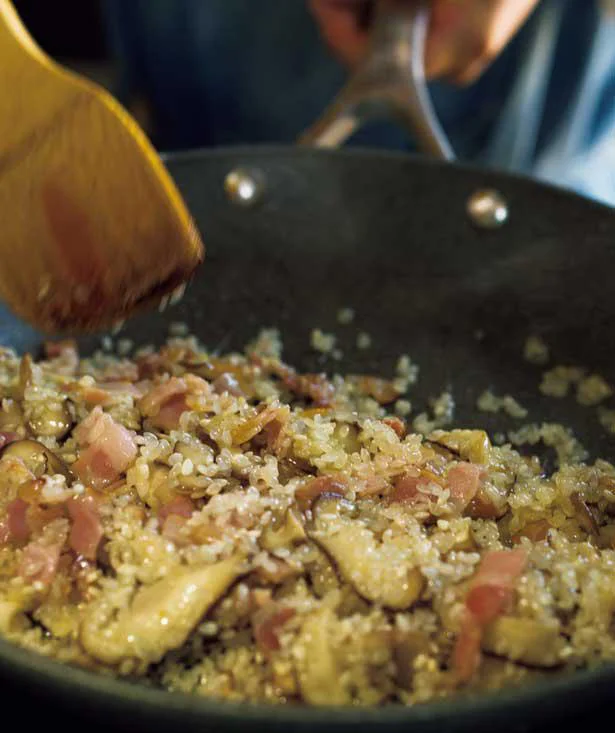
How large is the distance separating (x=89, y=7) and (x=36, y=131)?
235 centimetres

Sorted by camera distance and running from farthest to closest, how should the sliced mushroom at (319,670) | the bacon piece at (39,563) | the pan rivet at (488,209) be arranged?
the pan rivet at (488,209) → the bacon piece at (39,563) → the sliced mushroom at (319,670)

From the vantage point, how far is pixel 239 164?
172cm

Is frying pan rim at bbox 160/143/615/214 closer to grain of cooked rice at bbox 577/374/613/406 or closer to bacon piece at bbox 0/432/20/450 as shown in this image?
grain of cooked rice at bbox 577/374/613/406

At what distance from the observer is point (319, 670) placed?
0.91 m

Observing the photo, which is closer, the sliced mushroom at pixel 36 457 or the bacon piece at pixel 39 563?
the bacon piece at pixel 39 563

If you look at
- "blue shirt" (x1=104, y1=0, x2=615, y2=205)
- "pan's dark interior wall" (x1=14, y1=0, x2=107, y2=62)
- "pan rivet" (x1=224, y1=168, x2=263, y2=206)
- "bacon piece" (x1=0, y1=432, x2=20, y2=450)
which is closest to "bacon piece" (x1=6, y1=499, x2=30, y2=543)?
"bacon piece" (x1=0, y1=432, x2=20, y2=450)

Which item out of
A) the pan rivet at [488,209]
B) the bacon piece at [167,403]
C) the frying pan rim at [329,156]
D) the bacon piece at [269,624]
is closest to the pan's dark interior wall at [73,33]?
the frying pan rim at [329,156]

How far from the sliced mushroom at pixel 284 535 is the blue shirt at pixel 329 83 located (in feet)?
5.14

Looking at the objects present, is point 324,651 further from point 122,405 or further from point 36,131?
point 36,131

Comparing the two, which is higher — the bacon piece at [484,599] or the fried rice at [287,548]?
the bacon piece at [484,599]

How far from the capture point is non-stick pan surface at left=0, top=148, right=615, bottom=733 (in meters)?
1.55

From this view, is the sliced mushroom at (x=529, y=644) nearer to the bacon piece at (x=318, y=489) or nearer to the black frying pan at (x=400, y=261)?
the bacon piece at (x=318, y=489)

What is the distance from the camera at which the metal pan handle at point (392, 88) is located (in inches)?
65.9

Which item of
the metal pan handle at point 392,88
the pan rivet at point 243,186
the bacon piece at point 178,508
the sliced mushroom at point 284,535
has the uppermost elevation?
the metal pan handle at point 392,88
